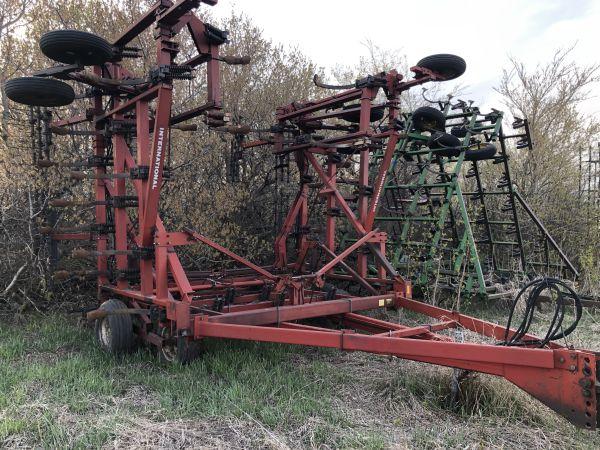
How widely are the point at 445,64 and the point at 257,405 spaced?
4137 millimetres

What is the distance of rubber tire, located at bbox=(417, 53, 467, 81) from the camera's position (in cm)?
548

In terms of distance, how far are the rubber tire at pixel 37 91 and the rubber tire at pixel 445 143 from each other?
4.93 m

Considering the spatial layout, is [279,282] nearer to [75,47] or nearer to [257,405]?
[257,405]

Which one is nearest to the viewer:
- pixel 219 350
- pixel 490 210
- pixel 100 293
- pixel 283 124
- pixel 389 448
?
pixel 389 448

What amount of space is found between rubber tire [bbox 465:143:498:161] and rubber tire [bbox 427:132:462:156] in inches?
7.7

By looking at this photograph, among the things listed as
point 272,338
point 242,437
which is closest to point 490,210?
point 272,338

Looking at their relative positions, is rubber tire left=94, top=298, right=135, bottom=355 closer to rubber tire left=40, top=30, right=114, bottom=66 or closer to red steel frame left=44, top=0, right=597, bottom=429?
red steel frame left=44, top=0, right=597, bottom=429

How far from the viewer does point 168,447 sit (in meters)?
2.95

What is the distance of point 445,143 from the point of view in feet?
24.5

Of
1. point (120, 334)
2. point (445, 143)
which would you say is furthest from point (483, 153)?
point (120, 334)

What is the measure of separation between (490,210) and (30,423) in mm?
8720

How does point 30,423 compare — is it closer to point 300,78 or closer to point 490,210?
point 300,78

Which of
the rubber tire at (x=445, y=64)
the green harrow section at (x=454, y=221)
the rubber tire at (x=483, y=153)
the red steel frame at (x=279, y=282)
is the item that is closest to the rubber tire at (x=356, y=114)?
the red steel frame at (x=279, y=282)

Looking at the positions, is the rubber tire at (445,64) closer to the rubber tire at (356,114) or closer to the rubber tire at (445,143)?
the rubber tire at (356,114)
